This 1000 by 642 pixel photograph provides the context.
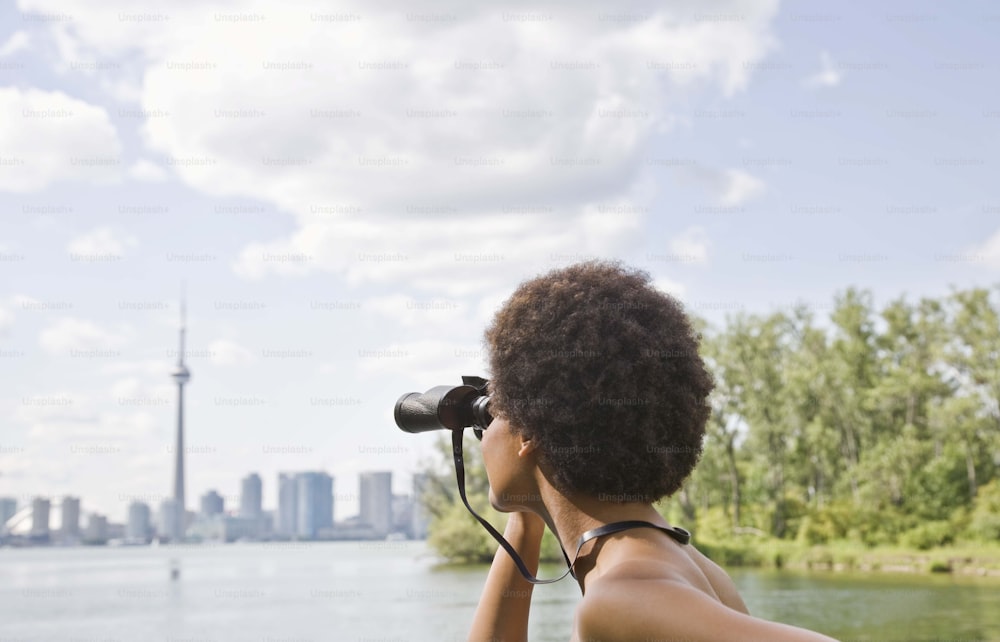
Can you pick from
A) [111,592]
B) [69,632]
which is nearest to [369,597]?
[69,632]

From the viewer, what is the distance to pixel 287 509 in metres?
119

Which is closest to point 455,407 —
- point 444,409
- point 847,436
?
point 444,409

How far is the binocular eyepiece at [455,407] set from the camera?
5.59ft

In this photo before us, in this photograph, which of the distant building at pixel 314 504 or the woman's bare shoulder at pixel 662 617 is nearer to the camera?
the woman's bare shoulder at pixel 662 617

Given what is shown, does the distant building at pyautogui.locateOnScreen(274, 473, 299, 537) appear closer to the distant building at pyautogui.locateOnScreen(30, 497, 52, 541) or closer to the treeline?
the distant building at pyautogui.locateOnScreen(30, 497, 52, 541)

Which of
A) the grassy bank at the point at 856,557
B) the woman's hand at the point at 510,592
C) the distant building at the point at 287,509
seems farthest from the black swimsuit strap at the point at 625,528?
the distant building at the point at 287,509

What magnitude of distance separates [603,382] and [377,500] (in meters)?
97.7

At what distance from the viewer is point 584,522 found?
1393 millimetres

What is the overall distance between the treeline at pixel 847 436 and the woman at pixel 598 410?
31.1 meters

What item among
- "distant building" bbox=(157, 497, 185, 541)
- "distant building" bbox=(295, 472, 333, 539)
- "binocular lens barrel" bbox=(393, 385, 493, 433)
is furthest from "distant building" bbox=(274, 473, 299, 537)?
"binocular lens barrel" bbox=(393, 385, 493, 433)

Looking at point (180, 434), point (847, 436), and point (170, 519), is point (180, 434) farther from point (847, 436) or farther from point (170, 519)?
point (847, 436)

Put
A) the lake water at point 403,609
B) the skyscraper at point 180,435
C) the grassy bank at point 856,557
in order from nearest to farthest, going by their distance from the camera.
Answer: the lake water at point 403,609
the grassy bank at point 856,557
the skyscraper at point 180,435

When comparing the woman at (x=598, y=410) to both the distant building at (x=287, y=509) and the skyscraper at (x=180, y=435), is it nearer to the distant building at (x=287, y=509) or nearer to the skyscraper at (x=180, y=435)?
the skyscraper at (x=180, y=435)

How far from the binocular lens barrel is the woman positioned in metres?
0.23
